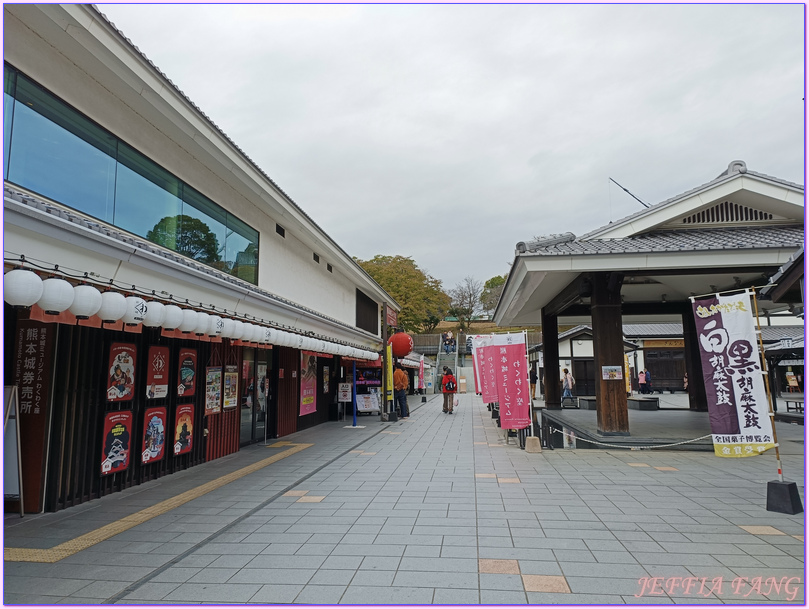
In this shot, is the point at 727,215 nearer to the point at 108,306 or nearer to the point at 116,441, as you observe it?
the point at 108,306

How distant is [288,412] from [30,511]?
7.86m

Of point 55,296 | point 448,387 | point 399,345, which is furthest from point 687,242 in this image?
point 448,387

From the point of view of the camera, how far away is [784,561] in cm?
460

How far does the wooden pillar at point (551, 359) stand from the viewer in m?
19.8

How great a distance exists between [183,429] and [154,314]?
452 cm

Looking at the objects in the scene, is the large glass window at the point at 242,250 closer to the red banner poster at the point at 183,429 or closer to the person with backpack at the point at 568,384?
the red banner poster at the point at 183,429

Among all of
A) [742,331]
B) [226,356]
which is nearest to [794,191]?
[742,331]

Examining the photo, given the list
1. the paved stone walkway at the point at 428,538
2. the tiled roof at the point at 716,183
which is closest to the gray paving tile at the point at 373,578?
the paved stone walkway at the point at 428,538

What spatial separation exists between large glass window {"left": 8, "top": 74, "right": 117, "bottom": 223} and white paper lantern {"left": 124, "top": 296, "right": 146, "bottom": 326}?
2.14 meters

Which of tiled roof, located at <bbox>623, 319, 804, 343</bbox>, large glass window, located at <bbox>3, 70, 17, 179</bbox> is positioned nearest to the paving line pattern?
large glass window, located at <bbox>3, 70, 17, 179</bbox>

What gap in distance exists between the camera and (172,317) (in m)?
5.73

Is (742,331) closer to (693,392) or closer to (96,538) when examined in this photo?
(96,538)

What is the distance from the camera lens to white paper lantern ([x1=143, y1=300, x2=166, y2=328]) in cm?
529

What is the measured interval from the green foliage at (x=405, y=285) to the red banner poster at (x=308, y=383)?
2717 cm
